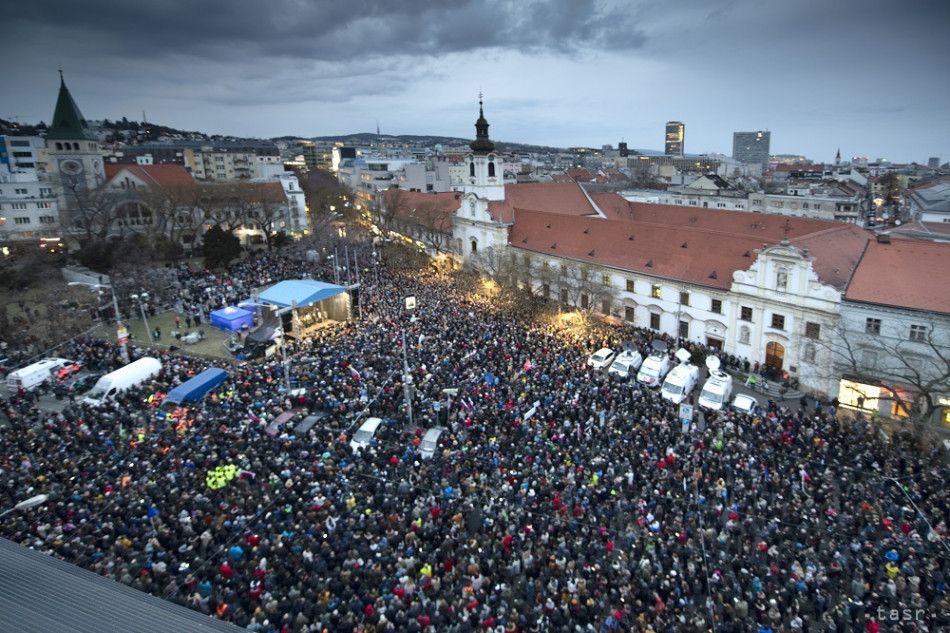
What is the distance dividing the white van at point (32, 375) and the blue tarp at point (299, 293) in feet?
42.2

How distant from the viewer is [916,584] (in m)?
14.8

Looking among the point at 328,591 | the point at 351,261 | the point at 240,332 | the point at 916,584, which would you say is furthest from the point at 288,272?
the point at 916,584

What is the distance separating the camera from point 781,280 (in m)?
32.2

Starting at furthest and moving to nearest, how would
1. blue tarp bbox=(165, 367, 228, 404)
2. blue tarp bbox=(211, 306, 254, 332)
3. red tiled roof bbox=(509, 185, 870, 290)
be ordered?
blue tarp bbox=(211, 306, 254, 332) < red tiled roof bbox=(509, 185, 870, 290) < blue tarp bbox=(165, 367, 228, 404)

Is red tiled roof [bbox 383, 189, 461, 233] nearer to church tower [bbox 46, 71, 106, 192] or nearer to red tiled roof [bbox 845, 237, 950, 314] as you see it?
church tower [bbox 46, 71, 106, 192]

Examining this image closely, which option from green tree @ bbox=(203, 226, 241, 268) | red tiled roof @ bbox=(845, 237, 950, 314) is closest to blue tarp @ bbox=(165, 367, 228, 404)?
green tree @ bbox=(203, 226, 241, 268)

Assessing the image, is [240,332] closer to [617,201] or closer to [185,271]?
[185,271]

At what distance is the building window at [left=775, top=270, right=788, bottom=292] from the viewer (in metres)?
32.0

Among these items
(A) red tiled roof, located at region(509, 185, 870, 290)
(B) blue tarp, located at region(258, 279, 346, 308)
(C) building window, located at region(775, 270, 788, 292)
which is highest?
(A) red tiled roof, located at region(509, 185, 870, 290)

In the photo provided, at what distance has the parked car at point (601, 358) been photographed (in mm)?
32281

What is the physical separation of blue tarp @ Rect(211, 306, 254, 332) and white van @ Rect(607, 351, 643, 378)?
1036 inches

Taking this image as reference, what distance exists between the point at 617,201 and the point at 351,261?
103 ft

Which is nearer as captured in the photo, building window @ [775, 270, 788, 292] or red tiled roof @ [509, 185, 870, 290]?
building window @ [775, 270, 788, 292]

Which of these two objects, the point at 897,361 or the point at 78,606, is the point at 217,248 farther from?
the point at 897,361
